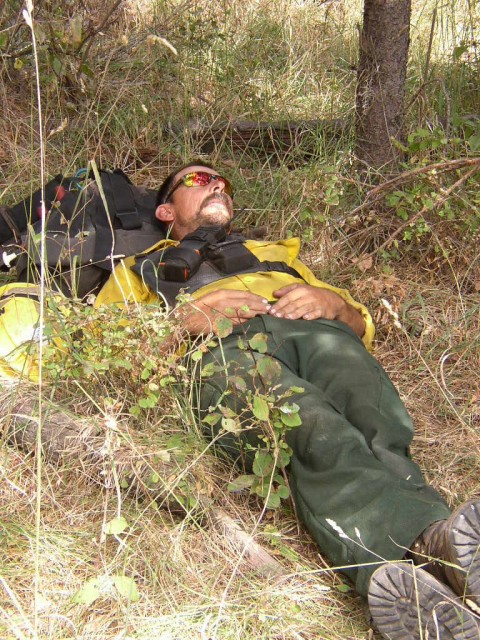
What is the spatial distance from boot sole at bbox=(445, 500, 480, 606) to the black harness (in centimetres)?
174

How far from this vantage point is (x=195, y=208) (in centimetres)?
410

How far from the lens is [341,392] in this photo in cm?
306

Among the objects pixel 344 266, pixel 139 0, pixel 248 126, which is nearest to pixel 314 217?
pixel 344 266

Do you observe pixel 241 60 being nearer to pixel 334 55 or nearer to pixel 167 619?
pixel 334 55

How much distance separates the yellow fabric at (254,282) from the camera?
11.7 ft

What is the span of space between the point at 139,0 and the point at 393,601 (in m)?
5.77

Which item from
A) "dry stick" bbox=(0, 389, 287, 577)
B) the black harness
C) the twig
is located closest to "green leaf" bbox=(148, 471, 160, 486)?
"dry stick" bbox=(0, 389, 287, 577)

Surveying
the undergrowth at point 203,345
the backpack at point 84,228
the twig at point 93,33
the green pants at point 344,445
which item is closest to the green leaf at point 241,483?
the undergrowth at point 203,345

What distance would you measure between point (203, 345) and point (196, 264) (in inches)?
31.8

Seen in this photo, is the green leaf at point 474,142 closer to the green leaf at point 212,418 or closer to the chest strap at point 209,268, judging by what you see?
the chest strap at point 209,268

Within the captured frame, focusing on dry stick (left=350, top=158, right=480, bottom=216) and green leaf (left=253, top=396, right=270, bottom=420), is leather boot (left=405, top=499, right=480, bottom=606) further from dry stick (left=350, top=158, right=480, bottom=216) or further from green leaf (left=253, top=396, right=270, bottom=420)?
dry stick (left=350, top=158, right=480, bottom=216)

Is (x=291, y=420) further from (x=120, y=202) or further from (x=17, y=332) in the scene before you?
(x=120, y=202)

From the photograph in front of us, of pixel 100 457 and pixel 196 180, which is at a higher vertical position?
pixel 196 180

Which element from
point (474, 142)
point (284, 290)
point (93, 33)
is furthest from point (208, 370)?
point (93, 33)
